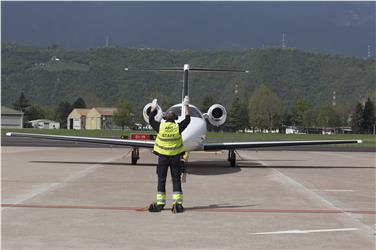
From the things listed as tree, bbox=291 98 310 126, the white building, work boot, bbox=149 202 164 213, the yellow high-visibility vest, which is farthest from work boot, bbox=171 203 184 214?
the white building

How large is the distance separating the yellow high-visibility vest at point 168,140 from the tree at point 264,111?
133020 millimetres

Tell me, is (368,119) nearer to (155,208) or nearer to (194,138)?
(194,138)

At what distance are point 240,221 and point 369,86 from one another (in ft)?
634

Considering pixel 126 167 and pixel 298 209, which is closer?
pixel 298 209

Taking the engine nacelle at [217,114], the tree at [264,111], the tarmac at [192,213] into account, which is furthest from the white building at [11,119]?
the tarmac at [192,213]

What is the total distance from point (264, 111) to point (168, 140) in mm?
135377

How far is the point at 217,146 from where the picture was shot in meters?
21.5

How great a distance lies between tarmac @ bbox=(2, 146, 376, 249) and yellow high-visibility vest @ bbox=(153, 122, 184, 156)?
1096mm

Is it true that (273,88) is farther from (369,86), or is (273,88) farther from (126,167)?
(126,167)

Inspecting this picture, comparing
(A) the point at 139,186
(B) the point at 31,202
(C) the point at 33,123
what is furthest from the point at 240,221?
(C) the point at 33,123

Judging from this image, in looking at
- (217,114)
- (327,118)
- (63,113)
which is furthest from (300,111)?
A: (217,114)

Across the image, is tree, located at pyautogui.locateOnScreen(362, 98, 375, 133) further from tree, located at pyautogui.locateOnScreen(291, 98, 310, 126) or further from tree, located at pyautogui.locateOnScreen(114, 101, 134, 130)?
tree, located at pyautogui.locateOnScreen(114, 101, 134, 130)

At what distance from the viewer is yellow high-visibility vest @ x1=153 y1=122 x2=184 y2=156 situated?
38.1 ft

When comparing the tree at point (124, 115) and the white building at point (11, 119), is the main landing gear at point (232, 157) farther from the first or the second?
the white building at point (11, 119)
